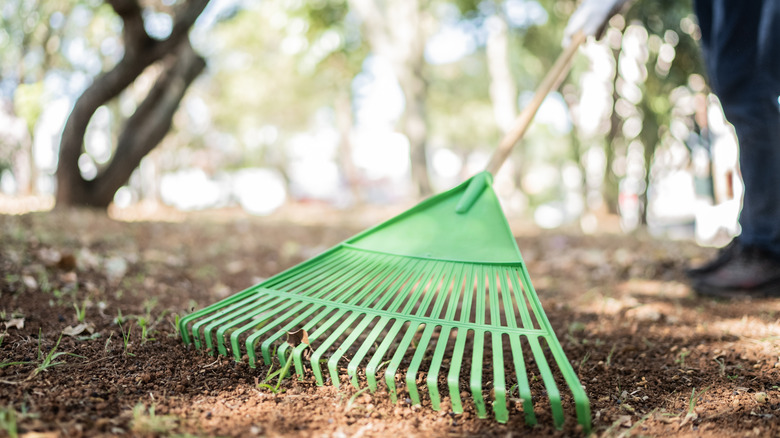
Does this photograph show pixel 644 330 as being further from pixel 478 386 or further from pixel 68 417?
pixel 68 417

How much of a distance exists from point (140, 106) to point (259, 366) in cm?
470

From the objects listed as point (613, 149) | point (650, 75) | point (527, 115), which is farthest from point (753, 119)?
point (613, 149)

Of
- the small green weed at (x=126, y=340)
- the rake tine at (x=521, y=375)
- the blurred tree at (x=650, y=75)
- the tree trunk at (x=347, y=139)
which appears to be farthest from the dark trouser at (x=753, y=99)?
the tree trunk at (x=347, y=139)

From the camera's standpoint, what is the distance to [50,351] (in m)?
1.34

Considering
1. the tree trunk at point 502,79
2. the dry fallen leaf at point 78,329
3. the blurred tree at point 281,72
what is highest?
the blurred tree at point 281,72

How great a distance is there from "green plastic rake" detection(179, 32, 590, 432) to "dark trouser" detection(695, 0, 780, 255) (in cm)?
71

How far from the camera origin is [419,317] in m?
1.33

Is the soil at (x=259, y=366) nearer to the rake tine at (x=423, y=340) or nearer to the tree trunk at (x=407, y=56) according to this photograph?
the rake tine at (x=423, y=340)

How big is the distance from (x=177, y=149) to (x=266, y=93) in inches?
175

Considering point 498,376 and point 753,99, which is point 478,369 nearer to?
point 498,376

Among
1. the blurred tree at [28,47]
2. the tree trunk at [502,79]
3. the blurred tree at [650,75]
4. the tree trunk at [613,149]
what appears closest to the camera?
the blurred tree at [650,75]

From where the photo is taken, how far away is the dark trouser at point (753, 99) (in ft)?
6.53

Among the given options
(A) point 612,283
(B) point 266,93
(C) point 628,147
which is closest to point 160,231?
(A) point 612,283

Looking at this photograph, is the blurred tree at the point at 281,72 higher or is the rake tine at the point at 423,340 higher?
the blurred tree at the point at 281,72
